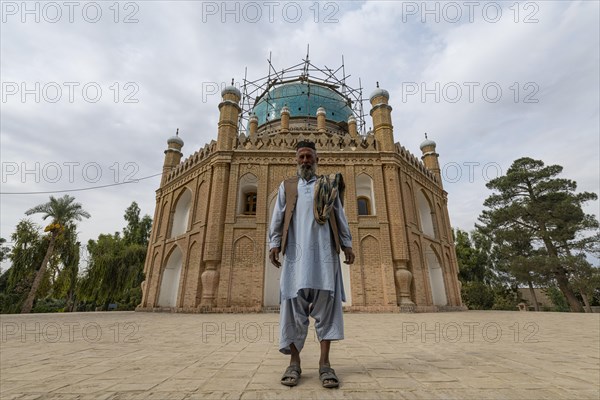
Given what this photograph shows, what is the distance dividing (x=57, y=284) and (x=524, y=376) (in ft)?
84.0

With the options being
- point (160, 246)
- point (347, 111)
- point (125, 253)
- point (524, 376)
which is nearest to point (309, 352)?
point (524, 376)

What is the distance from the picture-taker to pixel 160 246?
14.5 m

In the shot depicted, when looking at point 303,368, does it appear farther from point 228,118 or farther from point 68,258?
point 68,258

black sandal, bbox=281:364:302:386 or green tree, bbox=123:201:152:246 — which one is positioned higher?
green tree, bbox=123:201:152:246

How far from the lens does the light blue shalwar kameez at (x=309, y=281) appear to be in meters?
2.37

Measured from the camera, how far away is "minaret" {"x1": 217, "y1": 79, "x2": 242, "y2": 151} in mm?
13109

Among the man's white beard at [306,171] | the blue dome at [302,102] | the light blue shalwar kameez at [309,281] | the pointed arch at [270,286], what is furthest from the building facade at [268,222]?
the man's white beard at [306,171]

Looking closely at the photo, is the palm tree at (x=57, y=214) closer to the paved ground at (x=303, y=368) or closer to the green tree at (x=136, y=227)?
the green tree at (x=136, y=227)

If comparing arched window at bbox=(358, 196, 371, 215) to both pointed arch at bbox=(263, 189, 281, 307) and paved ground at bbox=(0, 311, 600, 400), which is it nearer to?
pointed arch at bbox=(263, 189, 281, 307)

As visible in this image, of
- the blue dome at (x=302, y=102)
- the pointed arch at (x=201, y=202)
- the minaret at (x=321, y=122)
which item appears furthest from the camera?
the blue dome at (x=302, y=102)

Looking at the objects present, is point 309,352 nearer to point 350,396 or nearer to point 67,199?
point 350,396

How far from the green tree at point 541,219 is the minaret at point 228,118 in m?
18.8

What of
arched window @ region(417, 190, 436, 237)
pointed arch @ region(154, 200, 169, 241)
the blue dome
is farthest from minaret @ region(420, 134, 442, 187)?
pointed arch @ region(154, 200, 169, 241)

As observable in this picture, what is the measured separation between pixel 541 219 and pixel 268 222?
1790cm
